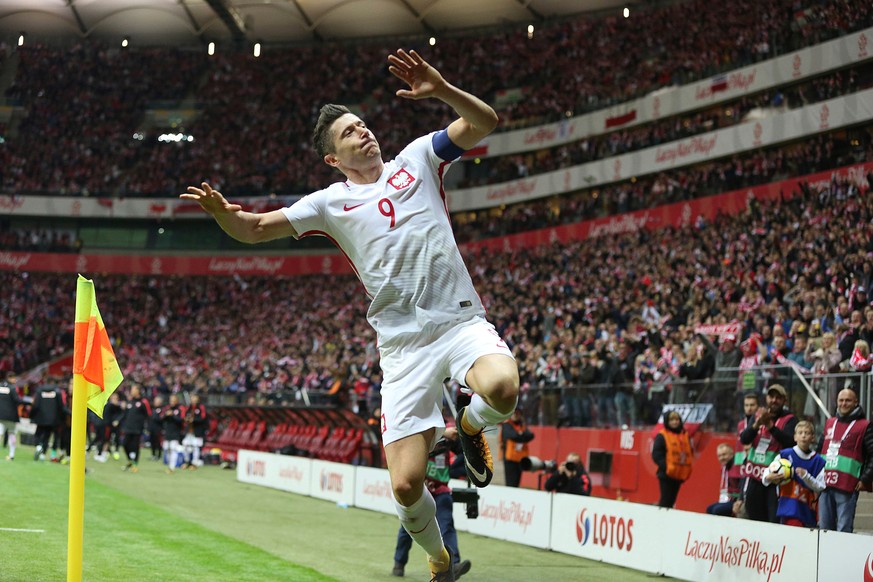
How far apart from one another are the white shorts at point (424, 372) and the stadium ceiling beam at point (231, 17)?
49075 mm

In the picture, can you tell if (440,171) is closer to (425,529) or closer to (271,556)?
(425,529)

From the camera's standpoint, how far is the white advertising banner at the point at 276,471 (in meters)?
24.0

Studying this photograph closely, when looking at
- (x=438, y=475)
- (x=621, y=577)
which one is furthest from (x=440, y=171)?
(x=621, y=577)

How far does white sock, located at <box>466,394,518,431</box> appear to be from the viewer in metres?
6.04

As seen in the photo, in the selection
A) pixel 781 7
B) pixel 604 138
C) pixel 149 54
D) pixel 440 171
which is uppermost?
pixel 149 54

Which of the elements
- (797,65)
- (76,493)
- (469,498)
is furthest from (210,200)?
(797,65)

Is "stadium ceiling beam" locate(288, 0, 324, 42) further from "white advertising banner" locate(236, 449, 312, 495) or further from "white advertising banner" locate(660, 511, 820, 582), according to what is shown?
"white advertising banner" locate(660, 511, 820, 582)

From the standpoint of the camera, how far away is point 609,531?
13641mm

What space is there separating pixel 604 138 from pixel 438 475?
33613mm

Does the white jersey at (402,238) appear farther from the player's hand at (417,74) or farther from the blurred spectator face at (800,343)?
the blurred spectator face at (800,343)

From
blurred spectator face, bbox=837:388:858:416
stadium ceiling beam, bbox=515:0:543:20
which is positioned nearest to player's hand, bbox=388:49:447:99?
blurred spectator face, bbox=837:388:858:416

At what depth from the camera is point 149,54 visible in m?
60.2

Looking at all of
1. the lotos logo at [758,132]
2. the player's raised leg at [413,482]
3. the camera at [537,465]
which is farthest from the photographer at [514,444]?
the lotos logo at [758,132]

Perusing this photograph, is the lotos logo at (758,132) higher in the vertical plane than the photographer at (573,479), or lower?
higher
